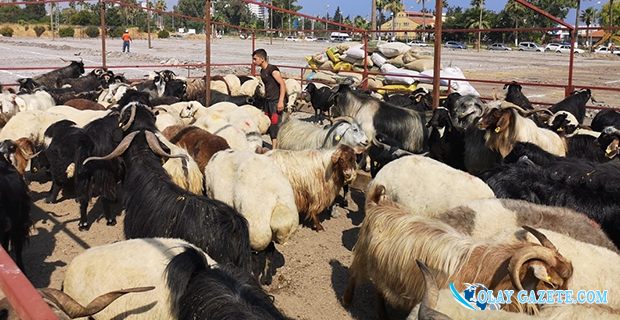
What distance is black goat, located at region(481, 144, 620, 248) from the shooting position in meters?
4.21

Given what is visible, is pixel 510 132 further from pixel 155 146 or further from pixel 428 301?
pixel 428 301

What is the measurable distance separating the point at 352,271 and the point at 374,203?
1.97 ft

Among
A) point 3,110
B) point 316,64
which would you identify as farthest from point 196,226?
point 316,64

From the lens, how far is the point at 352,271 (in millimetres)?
4148

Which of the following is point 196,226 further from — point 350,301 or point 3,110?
point 3,110

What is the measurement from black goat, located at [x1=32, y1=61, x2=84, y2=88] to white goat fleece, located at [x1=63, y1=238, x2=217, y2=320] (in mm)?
11725

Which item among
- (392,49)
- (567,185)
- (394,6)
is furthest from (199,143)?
(394,6)

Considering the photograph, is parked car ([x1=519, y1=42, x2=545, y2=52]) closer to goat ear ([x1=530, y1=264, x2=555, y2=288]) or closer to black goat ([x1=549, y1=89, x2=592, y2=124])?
black goat ([x1=549, y1=89, x2=592, y2=124])

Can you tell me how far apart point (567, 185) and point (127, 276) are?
3.65 metres

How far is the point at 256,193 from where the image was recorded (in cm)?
461

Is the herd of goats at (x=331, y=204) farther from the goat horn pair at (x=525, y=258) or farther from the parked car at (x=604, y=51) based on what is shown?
the parked car at (x=604, y=51)

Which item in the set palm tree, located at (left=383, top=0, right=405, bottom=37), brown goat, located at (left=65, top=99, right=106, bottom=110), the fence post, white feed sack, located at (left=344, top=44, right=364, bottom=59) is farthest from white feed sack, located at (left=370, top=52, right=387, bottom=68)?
palm tree, located at (left=383, top=0, right=405, bottom=37)

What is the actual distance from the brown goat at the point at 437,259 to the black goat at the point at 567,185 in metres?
1.38

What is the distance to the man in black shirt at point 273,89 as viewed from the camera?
24.8 feet
